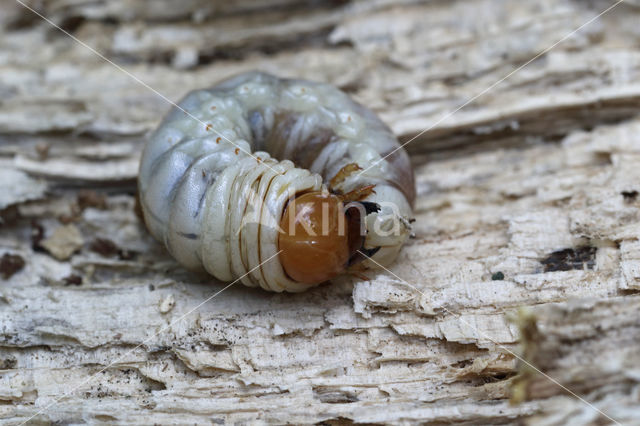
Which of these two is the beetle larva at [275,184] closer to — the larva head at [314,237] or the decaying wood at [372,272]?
the larva head at [314,237]

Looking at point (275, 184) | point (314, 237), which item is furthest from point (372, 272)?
point (275, 184)

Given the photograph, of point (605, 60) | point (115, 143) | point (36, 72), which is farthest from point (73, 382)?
point (605, 60)

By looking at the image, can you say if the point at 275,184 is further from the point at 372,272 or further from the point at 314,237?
the point at 372,272

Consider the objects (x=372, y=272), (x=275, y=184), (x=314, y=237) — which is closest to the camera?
(x=314, y=237)

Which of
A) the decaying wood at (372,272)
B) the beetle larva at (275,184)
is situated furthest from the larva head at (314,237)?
the decaying wood at (372,272)

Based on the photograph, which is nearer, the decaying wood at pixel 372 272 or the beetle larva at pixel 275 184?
the decaying wood at pixel 372 272
